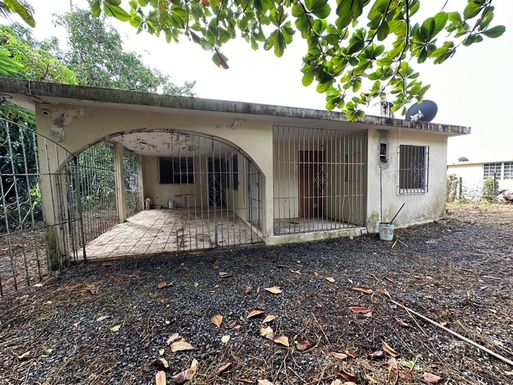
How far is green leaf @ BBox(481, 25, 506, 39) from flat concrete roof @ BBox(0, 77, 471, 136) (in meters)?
2.84

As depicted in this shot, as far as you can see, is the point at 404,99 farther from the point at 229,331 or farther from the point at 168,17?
the point at 229,331

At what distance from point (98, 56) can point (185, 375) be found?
13017mm

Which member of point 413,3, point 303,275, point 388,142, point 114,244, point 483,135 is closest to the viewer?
point 413,3

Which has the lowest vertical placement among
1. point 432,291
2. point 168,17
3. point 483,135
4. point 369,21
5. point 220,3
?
point 432,291

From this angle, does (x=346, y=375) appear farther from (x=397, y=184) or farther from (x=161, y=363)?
(x=397, y=184)

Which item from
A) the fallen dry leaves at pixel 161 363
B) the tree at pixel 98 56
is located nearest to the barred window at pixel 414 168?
the fallen dry leaves at pixel 161 363

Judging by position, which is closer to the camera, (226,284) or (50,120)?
(226,284)

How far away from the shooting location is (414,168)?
236 inches

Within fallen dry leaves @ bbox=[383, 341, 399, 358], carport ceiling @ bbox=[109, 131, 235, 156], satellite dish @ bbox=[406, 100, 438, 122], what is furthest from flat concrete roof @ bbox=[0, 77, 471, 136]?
fallen dry leaves @ bbox=[383, 341, 399, 358]

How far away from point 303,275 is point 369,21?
2808 mm

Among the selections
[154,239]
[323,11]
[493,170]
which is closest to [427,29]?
[323,11]

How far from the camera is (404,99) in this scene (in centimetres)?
165

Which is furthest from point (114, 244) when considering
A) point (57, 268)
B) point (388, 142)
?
point (388, 142)

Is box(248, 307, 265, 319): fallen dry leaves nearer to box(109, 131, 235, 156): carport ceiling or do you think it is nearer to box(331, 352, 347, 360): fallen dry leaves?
box(331, 352, 347, 360): fallen dry leaves
